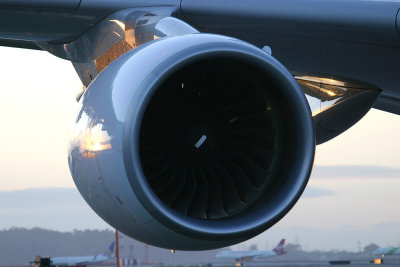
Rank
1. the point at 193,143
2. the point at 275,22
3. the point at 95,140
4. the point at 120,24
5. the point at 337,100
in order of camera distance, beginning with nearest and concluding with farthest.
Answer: the point at 95,140 → the point at 193,143 → the point at 120,24 → the point at 275,22 → the point at 337,100

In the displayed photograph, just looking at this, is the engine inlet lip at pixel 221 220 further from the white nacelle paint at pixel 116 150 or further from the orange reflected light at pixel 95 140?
the orange reflected light at pixel 95 140

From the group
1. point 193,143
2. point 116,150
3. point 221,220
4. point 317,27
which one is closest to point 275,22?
point 317,27

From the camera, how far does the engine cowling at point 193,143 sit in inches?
163

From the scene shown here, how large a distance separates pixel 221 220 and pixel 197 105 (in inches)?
32.2

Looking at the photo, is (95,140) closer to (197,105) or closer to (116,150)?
(116,150)

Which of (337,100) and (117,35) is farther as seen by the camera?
(337,100)

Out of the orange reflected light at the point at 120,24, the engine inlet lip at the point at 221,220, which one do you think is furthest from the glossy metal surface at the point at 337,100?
the engine inlet lip at the point at 221,220

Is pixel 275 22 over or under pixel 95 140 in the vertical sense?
over

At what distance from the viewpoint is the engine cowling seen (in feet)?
13.6

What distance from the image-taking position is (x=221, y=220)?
4.32 m

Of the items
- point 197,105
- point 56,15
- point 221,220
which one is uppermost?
point 56,15

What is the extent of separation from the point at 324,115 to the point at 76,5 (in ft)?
7.66

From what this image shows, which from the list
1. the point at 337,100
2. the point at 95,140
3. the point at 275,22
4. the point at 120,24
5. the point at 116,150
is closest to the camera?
the point at 116,150

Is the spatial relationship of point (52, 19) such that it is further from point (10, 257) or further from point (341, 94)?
point (10, 257)
